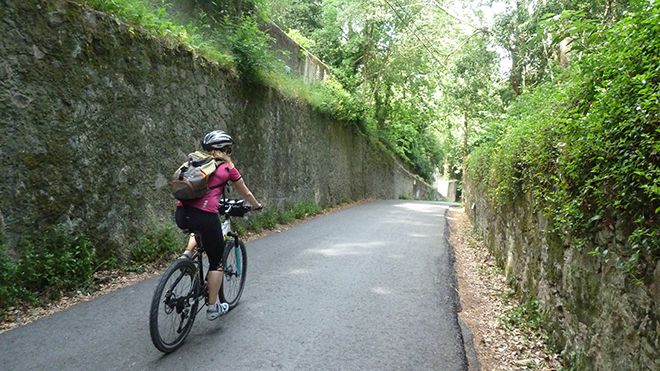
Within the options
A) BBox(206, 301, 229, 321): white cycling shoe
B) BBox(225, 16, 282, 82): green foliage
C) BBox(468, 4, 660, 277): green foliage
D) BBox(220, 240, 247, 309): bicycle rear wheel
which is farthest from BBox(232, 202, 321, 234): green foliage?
BBox(468, 4, 660, 277): green foliage

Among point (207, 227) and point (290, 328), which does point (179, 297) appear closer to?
point (207, 227)

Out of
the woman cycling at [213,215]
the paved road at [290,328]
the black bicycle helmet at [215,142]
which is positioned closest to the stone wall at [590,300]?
the paved road at [290,328]

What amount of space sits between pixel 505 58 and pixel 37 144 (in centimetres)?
1381

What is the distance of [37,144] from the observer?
16.4ft

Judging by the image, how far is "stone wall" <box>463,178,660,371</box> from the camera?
257 cm

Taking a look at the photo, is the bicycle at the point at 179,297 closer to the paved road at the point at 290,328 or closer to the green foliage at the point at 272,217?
the paved road at the point at 290,328

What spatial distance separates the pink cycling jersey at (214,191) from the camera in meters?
4.04

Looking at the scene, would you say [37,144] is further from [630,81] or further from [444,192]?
[444,192]

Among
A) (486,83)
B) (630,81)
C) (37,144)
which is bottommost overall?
(37,144)

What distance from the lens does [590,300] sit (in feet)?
11.1

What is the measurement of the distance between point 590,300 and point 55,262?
18.3 ft

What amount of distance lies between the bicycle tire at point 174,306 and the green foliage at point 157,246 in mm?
2811

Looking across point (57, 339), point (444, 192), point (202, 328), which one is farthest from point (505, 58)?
point (444, 192)

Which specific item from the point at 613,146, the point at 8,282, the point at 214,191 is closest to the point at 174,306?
the point at 214,191
